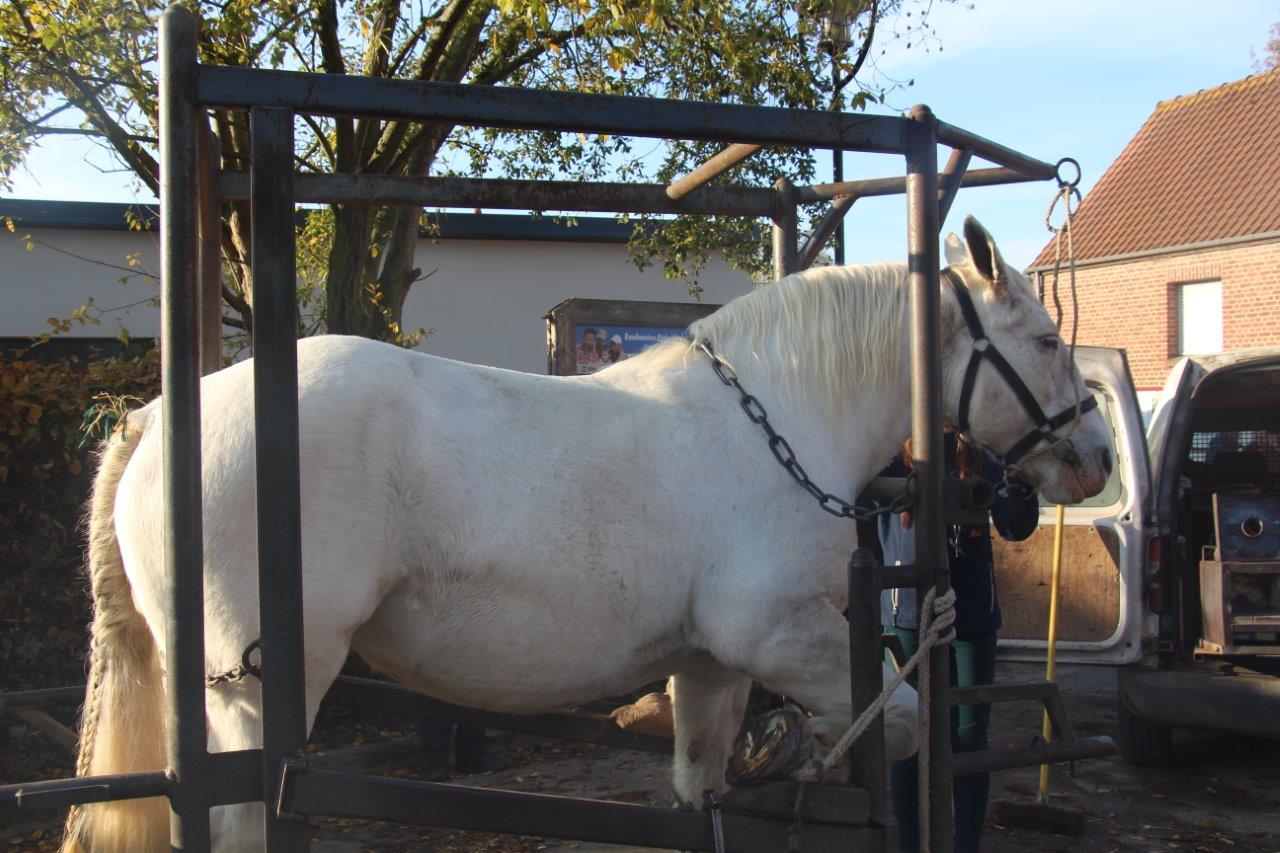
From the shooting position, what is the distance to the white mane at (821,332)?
2682 mm

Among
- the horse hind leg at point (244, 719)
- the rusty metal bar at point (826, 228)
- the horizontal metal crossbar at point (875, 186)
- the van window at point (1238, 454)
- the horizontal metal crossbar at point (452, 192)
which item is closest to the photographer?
the horse hind leg at point (244, 719)

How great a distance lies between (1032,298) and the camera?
9.46ft

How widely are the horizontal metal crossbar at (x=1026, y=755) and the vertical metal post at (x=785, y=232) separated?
1.73 metres

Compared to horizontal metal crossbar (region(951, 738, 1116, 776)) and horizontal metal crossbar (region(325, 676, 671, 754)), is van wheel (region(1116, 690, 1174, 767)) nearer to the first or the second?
horizontal metal crossbar (region(951, 738, 1116, 776))

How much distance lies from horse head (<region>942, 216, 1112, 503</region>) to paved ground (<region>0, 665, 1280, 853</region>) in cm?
216

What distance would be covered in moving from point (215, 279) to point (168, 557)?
1435mm

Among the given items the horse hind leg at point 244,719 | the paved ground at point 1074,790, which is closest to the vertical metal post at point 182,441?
the horse hind leg at point 244,719

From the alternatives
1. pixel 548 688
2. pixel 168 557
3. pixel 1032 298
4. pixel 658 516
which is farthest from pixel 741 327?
pixel 168 557

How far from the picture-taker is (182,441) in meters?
1.85

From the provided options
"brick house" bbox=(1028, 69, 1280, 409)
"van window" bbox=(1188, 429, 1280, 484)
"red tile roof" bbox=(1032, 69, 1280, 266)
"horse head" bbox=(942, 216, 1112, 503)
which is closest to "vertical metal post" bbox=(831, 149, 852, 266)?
"van window" bbox=(1188, 429, 1280, 484)

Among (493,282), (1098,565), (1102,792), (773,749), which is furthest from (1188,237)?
(773,749)

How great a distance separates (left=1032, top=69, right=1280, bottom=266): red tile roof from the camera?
794 inches

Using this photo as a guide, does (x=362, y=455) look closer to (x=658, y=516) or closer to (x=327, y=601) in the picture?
(x=327, y=601)

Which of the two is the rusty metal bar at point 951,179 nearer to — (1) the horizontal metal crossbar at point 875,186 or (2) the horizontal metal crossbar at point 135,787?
(1) the horizontal metal crossbar at point 875,186
